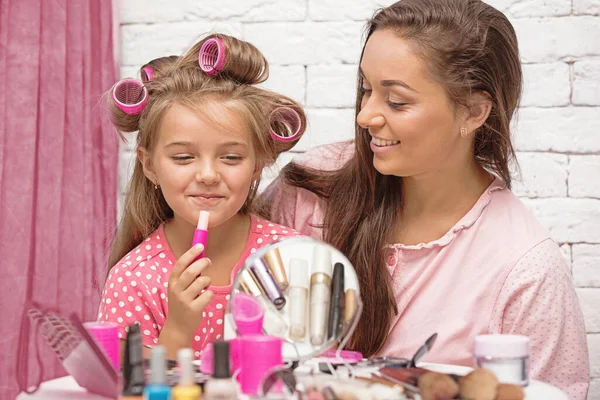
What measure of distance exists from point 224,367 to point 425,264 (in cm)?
63

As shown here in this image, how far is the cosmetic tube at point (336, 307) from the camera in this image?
1.02m

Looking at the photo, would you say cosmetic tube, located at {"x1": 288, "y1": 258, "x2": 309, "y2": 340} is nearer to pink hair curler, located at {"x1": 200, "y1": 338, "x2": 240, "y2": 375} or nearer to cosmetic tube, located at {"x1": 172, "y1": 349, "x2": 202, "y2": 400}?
pink hair curler, located at {"x1": 200, "y1": 338, "x2": 240, "y2": 375}

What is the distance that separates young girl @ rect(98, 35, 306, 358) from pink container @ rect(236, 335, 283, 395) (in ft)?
0.75

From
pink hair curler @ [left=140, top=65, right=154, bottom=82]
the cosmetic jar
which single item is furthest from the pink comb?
the cosmetic jar

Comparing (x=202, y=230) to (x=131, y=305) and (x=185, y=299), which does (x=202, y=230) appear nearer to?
(x=185, y=299)

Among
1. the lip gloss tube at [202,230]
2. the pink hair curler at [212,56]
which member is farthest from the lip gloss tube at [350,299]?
the pink hair curler at [212,56]

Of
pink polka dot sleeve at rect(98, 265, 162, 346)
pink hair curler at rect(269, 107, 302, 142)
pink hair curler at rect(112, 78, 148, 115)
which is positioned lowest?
pink polka dot sleeve at rect(98, 265, 162, 346)

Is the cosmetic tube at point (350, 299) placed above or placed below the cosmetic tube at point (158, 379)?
above

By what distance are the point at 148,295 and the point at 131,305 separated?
0.09 ft

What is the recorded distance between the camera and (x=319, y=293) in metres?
1.03

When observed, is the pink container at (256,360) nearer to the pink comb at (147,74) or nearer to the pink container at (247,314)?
the pink container at (247,314)

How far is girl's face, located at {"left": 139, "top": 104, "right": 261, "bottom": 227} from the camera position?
125cm

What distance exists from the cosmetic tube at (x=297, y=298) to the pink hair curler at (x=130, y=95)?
1.35 ft

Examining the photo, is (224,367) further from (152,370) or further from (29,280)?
(29,280)
